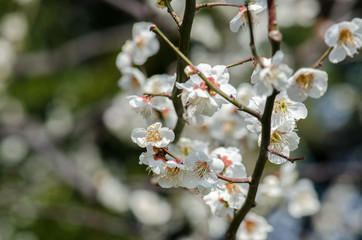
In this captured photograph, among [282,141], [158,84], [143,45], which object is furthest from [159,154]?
[143,45]

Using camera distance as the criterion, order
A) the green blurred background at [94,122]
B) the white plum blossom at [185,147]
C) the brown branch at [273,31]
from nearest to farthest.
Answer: the brown branch at [273,31]
the white plum blossom at [185,147]
the green blurred background at [94,122]

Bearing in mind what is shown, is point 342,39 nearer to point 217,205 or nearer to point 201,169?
point 201,169

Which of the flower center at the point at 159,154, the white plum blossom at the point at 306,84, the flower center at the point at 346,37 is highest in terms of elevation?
the flower center at the point at 346,37

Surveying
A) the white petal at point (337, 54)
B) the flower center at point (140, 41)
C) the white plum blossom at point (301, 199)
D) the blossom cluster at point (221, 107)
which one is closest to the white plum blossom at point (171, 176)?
the blossom cluster at point (221, 107)

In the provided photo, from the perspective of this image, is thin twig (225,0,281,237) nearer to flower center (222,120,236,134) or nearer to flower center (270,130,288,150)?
flower center (270,130,288,150)

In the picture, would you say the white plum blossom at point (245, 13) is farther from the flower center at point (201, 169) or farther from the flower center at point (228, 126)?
the flower center at point (228, 126)
